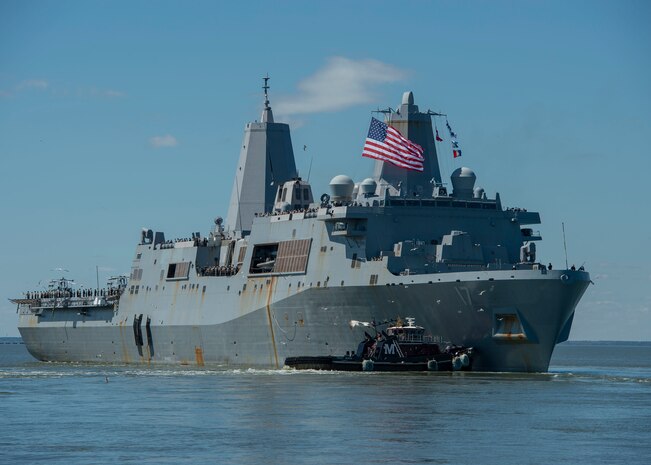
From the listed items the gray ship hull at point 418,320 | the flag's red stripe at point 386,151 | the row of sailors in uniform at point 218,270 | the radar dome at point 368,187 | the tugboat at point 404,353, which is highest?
the flag's red stripe at point 386,151

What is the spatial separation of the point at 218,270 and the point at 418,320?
15.4 meters

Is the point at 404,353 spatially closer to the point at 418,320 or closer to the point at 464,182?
the point at 418,320

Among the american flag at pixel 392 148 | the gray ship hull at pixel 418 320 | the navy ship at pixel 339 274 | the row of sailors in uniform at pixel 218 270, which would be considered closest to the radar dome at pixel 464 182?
the navy ship at pixel 339 274

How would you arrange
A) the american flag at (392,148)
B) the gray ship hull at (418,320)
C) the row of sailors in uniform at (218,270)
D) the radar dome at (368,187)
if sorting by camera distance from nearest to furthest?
the gray ship hull at (418,320) < the american flag at (392,148) < the radar dome at (368,187) < the row of sailors in uniform at (218,270)

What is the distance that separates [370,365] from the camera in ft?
166

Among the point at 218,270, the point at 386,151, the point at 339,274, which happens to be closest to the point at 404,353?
the point at 339,274

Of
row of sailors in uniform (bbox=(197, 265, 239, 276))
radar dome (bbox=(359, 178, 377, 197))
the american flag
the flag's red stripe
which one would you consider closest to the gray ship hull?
row of sailors in uniform (bbox=(197, 265, 239, 276))

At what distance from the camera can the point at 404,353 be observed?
50.5 m

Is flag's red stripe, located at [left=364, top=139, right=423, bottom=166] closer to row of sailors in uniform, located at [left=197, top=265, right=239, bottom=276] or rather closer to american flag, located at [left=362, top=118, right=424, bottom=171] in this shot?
american flag, located at [left=362, top=118, right=424, bottom=171]

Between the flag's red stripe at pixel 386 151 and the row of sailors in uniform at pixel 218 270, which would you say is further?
the row of sailors in uniform at pixel 218 270

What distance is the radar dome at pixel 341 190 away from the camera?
5694cm

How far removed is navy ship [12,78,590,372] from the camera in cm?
4953

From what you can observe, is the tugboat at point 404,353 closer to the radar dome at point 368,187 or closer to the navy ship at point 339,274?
the navy ship at point 339,274

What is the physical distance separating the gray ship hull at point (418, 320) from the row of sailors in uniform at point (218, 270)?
1985 millimetres
